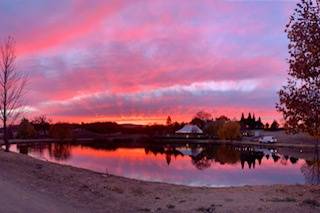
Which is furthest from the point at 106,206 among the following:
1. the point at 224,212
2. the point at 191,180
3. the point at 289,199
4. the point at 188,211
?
the point at 191,180

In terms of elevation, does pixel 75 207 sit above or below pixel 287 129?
below

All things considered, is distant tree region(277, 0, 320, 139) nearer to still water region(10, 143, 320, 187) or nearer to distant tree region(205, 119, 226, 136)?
still water region(10, 143, 320, 187)

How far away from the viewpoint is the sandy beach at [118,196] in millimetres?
15316

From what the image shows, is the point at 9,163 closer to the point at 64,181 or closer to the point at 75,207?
the point at 64,181

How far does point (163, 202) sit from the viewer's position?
57.7ft

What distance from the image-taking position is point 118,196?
18.5m

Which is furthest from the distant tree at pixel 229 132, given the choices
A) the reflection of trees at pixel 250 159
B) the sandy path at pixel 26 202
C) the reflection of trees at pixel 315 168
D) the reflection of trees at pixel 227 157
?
the sandy path at pixel 26 202

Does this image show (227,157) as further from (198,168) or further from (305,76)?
(305,76)

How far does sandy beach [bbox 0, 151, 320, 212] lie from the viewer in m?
15.3

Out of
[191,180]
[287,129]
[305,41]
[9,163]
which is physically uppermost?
[305,41]

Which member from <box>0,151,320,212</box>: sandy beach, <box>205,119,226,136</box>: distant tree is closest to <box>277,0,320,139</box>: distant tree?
<box>0,151,320,212</box>: sandy beach

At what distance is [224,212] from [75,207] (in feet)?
15.0

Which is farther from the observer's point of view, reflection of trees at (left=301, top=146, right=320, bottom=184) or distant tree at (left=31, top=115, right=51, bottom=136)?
distant tree at (left=31, top=115, right=51, bottom=136)

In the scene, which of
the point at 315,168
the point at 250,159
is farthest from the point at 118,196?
the point at 250,159
